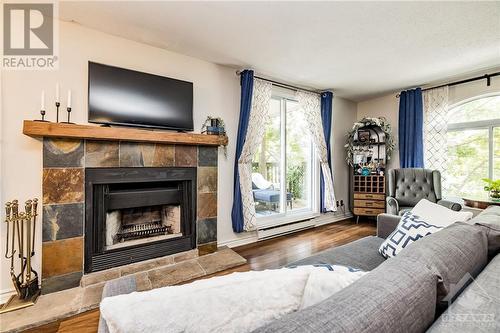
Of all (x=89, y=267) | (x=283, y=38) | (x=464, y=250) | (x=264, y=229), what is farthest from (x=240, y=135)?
(x=464, y=250)

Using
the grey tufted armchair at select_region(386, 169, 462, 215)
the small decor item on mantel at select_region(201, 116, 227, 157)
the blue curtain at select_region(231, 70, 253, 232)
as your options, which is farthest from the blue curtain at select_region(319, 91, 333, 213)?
the small decor item on mantel at select_region(201, 116, 227, 157)

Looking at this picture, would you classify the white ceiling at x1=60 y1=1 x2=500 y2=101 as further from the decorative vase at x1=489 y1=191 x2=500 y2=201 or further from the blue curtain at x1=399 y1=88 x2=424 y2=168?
the decorative vase at x1=489 y1=191 x2=500 y2=201

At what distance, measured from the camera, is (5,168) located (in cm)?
183

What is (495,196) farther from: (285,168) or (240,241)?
(240,241)

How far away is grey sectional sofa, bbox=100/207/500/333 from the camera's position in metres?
0.48

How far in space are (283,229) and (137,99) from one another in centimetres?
272

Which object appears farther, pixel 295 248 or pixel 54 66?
pixel 295 248

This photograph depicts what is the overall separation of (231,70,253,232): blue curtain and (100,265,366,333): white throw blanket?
2285mm

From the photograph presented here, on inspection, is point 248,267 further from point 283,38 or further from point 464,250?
point 283,38

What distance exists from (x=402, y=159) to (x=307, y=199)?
5.77 ft

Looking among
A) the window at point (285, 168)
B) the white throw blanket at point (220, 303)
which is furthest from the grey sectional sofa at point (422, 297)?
the window at point (285, 168)

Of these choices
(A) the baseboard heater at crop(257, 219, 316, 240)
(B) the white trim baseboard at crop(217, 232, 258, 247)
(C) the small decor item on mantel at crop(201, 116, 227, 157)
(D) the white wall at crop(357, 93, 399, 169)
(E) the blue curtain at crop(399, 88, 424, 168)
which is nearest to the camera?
(C) the small decor item on mantel at crop(201, 116, 227, 157)

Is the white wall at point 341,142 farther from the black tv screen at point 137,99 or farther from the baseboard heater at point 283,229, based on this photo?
the black tv screen at point 137,99

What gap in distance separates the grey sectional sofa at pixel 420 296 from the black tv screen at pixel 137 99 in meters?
1.74
